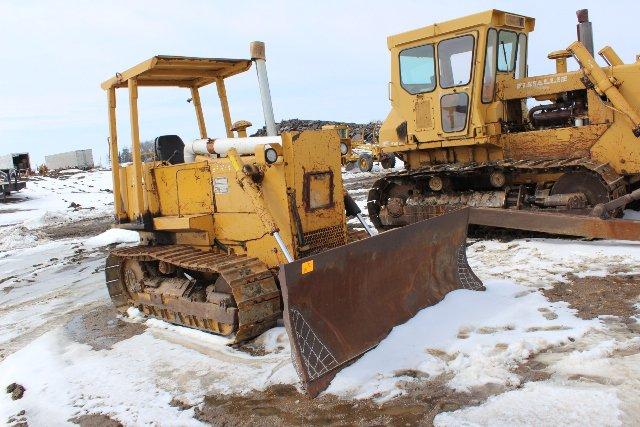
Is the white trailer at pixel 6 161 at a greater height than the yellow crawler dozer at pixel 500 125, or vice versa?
the white trailer at pixel 6 161

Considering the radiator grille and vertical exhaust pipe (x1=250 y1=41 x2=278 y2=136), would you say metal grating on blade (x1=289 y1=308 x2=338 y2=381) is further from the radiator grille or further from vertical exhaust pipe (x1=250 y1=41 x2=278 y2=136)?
the radiator grille

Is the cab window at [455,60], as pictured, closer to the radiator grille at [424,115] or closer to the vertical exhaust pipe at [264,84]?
the radiator grille at [424,115]

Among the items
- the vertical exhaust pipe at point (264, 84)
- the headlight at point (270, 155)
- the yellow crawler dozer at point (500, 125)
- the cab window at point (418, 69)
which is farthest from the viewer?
the cab window at point (418, 69)

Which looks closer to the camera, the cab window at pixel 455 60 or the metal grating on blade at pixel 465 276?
the metal grating on blade at pixel 465 276

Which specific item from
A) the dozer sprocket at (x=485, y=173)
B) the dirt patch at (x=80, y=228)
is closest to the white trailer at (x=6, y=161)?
the dirt patch at (x=80, y=228)

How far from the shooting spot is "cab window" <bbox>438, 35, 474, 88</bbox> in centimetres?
913

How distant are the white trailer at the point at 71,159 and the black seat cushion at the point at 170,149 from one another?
52.5 metres

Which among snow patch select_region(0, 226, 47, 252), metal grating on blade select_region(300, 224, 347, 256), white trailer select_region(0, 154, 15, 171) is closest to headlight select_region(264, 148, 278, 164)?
metal grating on blade select_region(300, 224, 347, 256)

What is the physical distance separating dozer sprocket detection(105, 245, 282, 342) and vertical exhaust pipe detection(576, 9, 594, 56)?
643 cm

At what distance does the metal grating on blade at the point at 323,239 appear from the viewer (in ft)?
18.8

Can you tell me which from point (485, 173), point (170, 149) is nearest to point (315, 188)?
point (170, 149)

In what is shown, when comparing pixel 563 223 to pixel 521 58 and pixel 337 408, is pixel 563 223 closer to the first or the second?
pixel 337 408

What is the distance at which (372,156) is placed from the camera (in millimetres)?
27891

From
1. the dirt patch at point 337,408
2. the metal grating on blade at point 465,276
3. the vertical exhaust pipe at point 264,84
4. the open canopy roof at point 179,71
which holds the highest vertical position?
the open canopy roof at point 179,71
